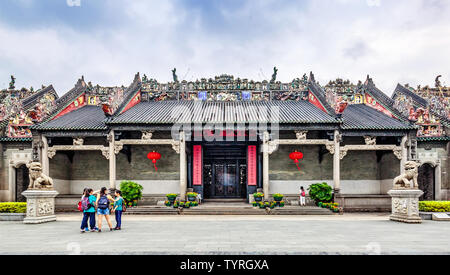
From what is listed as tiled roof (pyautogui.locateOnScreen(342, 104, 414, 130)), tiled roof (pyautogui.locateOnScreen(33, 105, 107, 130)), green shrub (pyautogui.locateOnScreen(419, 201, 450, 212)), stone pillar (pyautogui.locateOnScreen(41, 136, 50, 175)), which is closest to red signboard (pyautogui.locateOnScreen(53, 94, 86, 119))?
tiled roof (pyautogui.locateOnScreen(33, 105, 107, 130))

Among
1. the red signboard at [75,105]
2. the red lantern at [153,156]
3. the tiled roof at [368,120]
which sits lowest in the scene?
the red lantern at [153,156]

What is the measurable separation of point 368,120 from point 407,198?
714 cm

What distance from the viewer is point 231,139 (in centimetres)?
1848

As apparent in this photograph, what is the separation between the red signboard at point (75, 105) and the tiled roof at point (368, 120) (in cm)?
1555

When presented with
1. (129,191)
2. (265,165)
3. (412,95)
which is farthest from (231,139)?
(412,95)

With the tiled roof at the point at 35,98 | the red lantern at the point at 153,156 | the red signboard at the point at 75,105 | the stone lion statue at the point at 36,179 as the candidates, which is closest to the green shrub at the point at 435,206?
the red lantern at the point at 153,156

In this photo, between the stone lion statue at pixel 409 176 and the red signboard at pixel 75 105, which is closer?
the stone lion statue at pixel 409 176

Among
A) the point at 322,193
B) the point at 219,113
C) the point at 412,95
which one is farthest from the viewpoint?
the point at 412,95

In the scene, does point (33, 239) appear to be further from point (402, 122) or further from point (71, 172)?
point (402, 122)

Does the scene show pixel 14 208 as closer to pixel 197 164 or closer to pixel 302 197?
pixel 197 164

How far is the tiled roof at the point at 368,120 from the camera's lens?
16641mm

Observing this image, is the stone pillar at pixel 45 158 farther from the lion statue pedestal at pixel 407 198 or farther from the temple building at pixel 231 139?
the lion statue pedestal at pixel 407 198

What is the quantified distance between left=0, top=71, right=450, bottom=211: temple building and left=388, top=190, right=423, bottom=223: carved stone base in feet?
14.7
